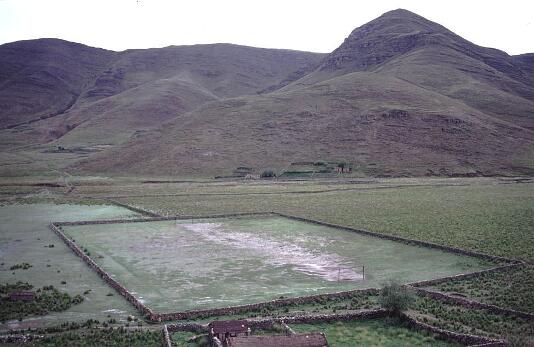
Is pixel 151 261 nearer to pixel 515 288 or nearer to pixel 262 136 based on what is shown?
pixel 515 288

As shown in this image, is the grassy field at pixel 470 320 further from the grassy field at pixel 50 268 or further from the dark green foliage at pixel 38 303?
the dark green foliage at pixel 38 303

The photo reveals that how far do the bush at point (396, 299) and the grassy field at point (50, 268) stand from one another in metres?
12.9

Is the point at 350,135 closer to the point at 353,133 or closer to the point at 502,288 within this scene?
the point at 353,133

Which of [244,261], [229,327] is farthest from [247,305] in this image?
[244,261]

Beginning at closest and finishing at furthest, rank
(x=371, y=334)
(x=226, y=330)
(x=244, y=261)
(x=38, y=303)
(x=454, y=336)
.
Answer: (x=226, y=330), (x=454, y=336), (x=371, y=334), (x=38, y=303), (x=244, y=261)

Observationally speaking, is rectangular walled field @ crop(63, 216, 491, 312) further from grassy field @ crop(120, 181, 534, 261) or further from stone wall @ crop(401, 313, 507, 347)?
stone wall @ crop(401, 313, 507, 347)

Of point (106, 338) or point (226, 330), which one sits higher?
point (226, 330)

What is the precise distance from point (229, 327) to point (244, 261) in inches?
612

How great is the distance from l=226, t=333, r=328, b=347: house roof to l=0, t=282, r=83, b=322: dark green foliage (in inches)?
446

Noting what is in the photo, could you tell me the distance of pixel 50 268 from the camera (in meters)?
35.8

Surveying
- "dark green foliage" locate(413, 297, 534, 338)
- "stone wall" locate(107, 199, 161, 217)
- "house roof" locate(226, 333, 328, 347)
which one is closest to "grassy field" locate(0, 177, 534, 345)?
"dark green foliage" locate(413, 297, 534, 338)

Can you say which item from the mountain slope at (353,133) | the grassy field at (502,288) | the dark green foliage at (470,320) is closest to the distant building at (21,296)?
the dark green foliage at (470,320)

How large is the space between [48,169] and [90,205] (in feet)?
189

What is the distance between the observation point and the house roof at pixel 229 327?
874 inches
